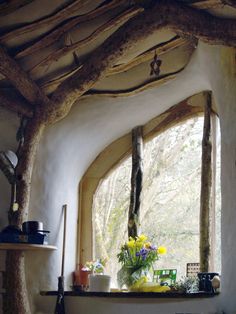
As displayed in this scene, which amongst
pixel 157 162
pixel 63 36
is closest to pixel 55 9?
pixel 63 36

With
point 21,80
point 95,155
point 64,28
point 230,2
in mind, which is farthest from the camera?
point 95,155

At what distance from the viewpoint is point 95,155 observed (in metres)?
4.05

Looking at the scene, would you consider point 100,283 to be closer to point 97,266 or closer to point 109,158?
point 97,266

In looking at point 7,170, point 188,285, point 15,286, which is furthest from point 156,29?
point 15,286

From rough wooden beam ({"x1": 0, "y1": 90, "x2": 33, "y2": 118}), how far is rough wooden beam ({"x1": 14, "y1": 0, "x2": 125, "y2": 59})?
38cm

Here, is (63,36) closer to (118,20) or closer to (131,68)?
(118,20)

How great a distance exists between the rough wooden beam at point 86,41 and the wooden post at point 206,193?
3.24 feet

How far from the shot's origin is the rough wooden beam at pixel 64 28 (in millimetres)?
2788

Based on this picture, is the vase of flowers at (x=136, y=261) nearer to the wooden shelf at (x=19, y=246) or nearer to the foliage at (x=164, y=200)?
the foliage at (x=164, y=200)

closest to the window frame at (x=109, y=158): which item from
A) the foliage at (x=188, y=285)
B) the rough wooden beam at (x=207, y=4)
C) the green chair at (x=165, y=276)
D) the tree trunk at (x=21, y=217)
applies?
the green chair at (x=165, y=276)

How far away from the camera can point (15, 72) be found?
10.3ft

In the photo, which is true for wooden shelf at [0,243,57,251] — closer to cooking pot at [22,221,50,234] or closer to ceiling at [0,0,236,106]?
cooking pot at [22,221,50,234]

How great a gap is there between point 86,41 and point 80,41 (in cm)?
3

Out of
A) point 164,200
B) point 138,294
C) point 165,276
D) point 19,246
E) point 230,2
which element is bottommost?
point 138,294
